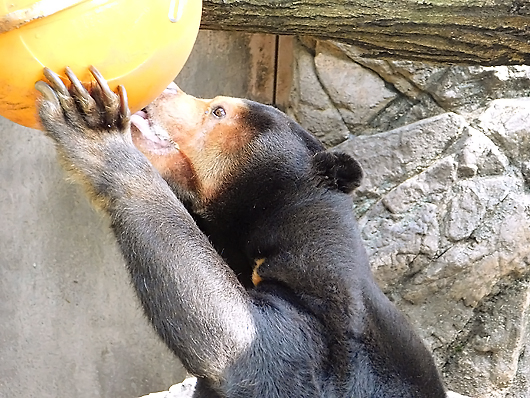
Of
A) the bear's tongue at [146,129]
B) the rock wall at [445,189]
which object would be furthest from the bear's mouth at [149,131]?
the rock wall at [445,189]

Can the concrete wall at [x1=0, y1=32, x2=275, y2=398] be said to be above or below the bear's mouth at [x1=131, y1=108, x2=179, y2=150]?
below

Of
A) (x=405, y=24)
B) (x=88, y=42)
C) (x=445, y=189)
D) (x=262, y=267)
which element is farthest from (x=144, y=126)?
(x=445, y=189)

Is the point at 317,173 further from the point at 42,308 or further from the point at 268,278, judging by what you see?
the point at 42,308

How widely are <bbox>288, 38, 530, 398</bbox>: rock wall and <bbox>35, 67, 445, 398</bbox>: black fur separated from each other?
208cm

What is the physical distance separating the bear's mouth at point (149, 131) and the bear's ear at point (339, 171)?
0.67 meters

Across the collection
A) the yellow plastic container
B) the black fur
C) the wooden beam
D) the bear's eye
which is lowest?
the black fur

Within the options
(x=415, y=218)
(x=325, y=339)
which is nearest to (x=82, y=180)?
(x=325, y=339)

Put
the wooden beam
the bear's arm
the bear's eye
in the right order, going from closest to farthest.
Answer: the bear's arm
the wooden beam
the bear's eye

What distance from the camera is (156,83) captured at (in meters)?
2.21

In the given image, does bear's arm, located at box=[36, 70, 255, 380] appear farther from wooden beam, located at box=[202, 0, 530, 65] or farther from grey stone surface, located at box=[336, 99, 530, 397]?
grey stone surface, located at box=[336, 99, 530, 397]

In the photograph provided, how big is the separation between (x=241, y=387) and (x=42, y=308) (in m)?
3.70

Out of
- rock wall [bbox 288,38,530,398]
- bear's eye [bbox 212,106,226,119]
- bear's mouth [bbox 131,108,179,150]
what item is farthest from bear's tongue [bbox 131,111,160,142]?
rock wall [bbox 288,38,530,398]

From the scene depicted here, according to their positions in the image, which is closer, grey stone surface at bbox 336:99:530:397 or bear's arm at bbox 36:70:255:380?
bear's arm at bbox 36:70:255:380

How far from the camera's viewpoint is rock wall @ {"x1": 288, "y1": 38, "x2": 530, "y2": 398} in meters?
5.10
